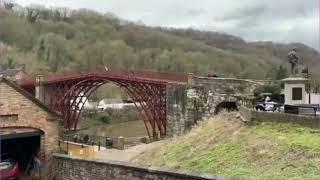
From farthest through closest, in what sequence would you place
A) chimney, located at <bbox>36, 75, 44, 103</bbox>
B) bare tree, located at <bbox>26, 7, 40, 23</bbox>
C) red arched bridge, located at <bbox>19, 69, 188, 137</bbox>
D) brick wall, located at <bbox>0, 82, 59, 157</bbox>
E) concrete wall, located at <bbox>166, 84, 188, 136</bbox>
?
bare tree, located at <bbox>26, 7, 40, 23</bbox>
chimney, located at <bbox>36, 75, 44, 103</bbox>
red arched bridge, located at <bbox>19, 69, 188, 137</bbox>
concrete wall, located at <bbox>166, 84, 188, 136</bbox>
brick wall, located at <bbox>0, 82, 59, 157</bbox>

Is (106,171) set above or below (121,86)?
below

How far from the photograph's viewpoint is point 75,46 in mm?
106812

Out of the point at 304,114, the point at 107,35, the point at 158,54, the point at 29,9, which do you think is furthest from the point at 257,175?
the point at 29,9

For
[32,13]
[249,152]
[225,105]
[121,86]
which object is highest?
[32,13]

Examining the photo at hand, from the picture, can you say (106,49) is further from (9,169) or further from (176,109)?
(9,169)

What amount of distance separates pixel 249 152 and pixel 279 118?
2.52 m

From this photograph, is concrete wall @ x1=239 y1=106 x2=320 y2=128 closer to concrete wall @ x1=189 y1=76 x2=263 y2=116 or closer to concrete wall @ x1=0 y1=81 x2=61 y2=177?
concrete wall @ x1=0 y1=81 x2=61 y2=177

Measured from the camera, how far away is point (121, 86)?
4088cm

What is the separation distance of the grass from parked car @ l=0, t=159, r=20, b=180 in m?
4.43

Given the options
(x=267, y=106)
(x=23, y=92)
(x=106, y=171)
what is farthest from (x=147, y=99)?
(x=106, y=171)

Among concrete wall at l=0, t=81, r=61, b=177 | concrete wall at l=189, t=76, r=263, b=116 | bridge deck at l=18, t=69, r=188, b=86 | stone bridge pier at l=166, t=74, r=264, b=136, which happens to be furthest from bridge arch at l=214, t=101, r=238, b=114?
concrete wall at l=0, t=81, r=61, b=177

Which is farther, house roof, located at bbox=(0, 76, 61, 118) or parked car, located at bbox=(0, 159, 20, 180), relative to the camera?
parked car, located at bbox=(0, 159, 20, 180)

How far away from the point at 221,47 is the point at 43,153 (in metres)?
121

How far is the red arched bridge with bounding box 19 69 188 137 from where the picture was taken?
3453cm
